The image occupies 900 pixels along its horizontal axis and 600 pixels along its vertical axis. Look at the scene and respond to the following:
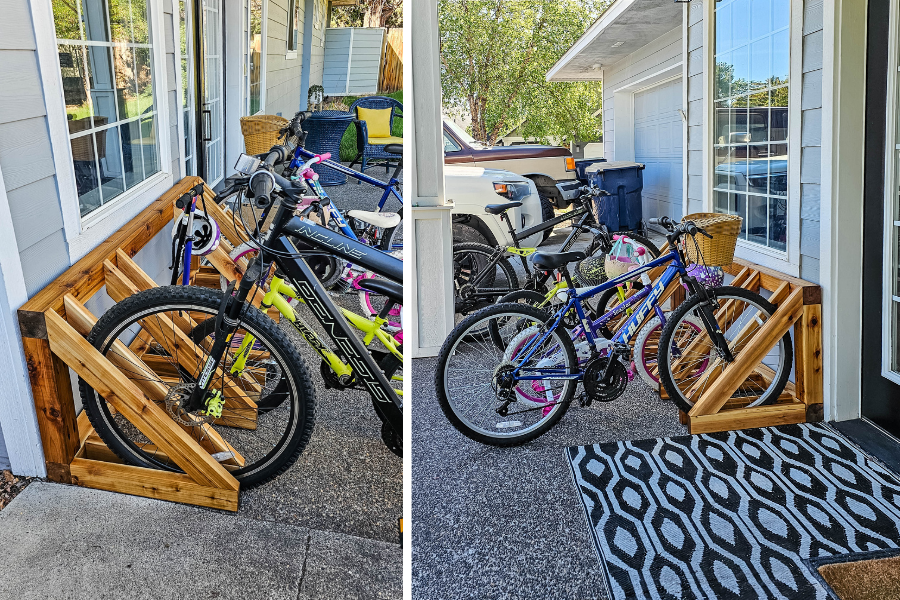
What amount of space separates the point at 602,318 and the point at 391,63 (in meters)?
4.62

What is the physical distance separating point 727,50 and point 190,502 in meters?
3.48

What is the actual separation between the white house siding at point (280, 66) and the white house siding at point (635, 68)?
12.4ft

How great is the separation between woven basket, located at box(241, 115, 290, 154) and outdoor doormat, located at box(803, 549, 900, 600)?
4.08 metres

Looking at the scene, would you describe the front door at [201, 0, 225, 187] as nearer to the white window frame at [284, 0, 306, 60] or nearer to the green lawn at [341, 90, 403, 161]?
the green lawn at [341, 90, 403, 161]

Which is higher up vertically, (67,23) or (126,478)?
(67,23)

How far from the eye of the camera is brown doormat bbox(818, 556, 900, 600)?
1942 millimetres

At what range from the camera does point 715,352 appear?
9.93 feet

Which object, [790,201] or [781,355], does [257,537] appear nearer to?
[781,355]

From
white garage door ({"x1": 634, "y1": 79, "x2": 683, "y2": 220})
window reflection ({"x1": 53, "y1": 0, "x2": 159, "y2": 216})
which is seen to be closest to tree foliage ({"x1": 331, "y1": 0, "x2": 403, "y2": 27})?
white garage door ({"x1": 634, "y1": 79, "x2": 683, "y2": 220})

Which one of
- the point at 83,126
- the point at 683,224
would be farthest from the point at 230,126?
the point at 683,224

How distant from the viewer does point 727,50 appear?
12.4 ft

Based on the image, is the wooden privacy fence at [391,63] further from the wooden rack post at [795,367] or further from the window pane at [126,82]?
the wooden rack post at [795,367]

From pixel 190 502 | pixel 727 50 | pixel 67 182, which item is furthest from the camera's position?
pixel 727 50

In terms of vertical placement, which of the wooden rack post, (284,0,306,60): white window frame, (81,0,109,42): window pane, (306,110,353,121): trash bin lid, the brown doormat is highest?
(284,0,306,60): white window frame
